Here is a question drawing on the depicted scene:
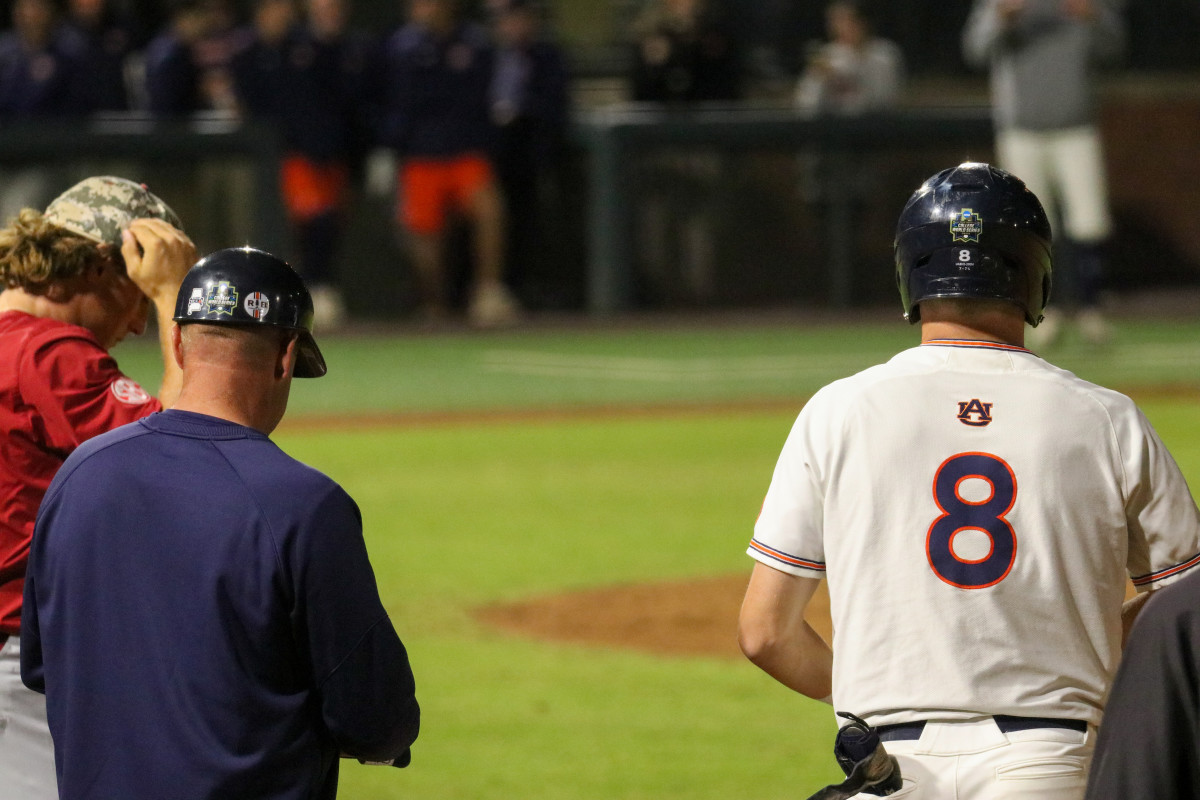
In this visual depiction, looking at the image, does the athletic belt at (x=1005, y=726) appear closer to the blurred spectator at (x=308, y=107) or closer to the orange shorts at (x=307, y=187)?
the blurred spectator at (x=308, y=107)

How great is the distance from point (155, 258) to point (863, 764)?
195 cm

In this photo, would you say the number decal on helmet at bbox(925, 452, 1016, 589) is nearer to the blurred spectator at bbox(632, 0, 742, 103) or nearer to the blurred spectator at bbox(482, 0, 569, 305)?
the blurred spectator at bbox(482, 0, 569, 305)

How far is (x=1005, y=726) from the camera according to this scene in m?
2.98

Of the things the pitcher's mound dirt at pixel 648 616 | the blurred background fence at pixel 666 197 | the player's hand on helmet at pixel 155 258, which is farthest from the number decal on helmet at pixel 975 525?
the blurred background fence at pixel 666 197

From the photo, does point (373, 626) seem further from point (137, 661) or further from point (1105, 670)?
point (1105, 670)

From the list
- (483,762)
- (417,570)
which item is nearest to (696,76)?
(417,570)

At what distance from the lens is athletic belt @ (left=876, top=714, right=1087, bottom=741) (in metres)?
2.99

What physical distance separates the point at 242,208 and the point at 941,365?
1466 cm

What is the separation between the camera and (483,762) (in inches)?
234

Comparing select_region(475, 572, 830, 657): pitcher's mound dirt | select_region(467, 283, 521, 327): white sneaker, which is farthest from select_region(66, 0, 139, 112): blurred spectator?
select_region(475, 572, 830, 657): pitcher's mound dirt

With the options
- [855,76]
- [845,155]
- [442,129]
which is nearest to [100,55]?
[442,129]

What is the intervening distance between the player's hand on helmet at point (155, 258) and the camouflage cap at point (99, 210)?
0.03 metres

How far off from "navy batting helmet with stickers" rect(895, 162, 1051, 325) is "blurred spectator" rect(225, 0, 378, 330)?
14363 millimetres

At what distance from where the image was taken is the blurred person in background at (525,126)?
17.6 metres
